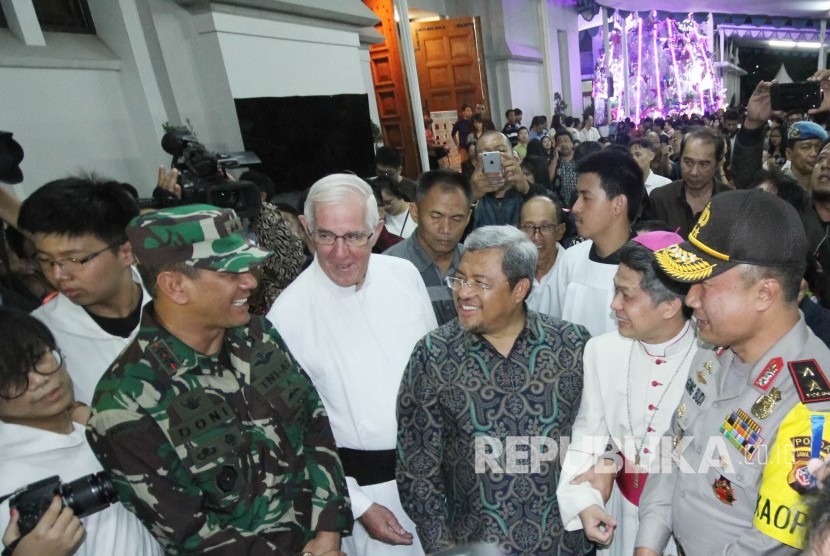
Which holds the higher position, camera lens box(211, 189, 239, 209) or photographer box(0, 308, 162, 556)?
camera lens box(211, 189, 239, 209)

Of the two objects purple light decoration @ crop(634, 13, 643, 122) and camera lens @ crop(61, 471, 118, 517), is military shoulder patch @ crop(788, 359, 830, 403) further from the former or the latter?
purple light decoration @ crop(634, 13, 643, 122)

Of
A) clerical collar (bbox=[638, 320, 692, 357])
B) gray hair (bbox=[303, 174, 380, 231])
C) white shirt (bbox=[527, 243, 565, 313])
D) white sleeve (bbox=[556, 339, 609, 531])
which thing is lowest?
white sleeve (bbox=[556, 339, 609, 531])

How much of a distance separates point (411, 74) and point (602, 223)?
6.31 metres

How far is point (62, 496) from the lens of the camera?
1.23 meters

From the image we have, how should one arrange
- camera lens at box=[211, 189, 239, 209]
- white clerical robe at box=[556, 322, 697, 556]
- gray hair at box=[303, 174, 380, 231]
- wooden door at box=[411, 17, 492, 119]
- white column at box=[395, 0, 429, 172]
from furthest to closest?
wooden door at box=[411, 17, 492, 119], white column at box=[395, 0, 429, 172], camera lens at box=[211, 189, 239, 209], gray hair at box=[303, 174, 380, 231], white clerical robe at box=[556, 322, 697, 556]

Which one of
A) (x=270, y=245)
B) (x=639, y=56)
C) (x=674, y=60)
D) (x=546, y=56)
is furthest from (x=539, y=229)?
(x=674, y=60)

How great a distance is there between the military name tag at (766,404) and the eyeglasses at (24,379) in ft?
6.05

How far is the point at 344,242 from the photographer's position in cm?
187

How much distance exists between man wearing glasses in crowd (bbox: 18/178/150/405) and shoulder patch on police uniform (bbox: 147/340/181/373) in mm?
530

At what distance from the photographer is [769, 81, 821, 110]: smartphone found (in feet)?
9.53

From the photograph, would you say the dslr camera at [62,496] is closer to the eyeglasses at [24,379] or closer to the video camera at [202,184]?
the eyeglasses at [24,379]

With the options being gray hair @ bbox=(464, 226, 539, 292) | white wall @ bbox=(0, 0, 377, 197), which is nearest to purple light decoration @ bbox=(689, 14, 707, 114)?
white wall @ bbox=(0, 0, 377, 197)

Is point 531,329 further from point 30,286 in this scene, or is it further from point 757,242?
point 30,286

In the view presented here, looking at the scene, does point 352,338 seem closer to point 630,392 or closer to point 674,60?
point 630,392
